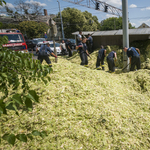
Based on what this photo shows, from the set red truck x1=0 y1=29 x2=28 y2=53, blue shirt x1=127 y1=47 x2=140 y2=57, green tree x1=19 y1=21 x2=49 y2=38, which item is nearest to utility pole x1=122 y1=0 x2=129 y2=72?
blue shirt x1=127 y1=47 x2=140 y2=57

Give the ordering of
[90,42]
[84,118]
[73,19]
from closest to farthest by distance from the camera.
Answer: [84,118] < [90,42] < [73,19]

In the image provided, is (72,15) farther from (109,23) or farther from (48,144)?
(48,144)

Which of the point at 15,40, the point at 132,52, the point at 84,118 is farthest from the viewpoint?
the point at 15,40

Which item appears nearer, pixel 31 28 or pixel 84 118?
pixel 84 118

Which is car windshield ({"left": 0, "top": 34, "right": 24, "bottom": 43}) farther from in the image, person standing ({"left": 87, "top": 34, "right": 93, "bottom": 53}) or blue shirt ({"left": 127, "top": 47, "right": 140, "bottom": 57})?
blue shirt ({"left": 127, "top": 47, "right": 140, "bottom": 57})

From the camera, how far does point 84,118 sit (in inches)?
128

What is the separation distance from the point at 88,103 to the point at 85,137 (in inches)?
38.2

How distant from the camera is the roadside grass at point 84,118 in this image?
110 inches

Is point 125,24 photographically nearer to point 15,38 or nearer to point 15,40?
point 15,40

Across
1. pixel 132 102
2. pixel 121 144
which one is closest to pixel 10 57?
pixel 121 144

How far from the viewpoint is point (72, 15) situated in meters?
37.2

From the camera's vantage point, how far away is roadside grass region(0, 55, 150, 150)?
279 centimetres

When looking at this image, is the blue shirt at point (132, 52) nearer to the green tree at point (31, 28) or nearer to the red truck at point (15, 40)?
the red truck at point (15, 40)

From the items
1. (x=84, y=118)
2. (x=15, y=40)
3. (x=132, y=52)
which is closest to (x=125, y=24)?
(x=132, y=52)
